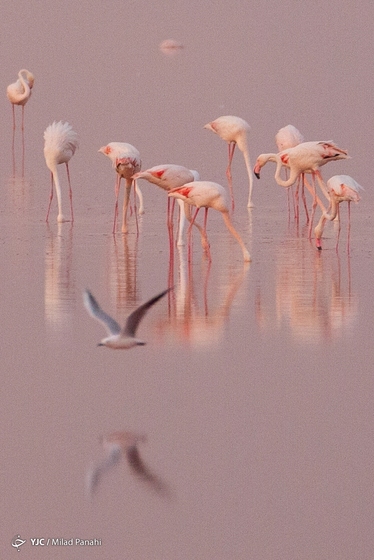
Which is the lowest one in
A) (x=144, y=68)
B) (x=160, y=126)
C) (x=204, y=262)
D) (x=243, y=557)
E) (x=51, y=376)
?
(x=243, y=557)

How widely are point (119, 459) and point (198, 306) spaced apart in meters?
3.49

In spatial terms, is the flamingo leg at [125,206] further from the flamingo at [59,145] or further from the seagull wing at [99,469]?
the seagull wing at [99,469]

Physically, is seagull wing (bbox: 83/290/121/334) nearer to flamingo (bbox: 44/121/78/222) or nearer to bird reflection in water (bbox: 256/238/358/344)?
bird reflection in water (bbox: 256/238/358/344)

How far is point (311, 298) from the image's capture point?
10836mm

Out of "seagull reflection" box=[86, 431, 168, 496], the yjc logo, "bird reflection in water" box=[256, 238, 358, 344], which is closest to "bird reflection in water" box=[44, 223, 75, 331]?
"bird reflection in water" box=[256, 238, 358, 344]

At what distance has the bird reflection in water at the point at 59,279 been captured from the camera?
10172mm

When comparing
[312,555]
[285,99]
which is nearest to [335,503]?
[312,555]

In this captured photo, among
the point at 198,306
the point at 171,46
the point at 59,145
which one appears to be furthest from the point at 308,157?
the point at 171,46

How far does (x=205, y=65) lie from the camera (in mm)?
38875

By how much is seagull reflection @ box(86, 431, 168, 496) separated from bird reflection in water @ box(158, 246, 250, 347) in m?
1.97

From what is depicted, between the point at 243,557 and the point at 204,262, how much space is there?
6923mm

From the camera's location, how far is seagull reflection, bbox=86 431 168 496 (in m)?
6.72

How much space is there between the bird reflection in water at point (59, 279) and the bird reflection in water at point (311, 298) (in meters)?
1.36

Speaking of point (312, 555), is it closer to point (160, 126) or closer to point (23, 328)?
point (23, 328)
